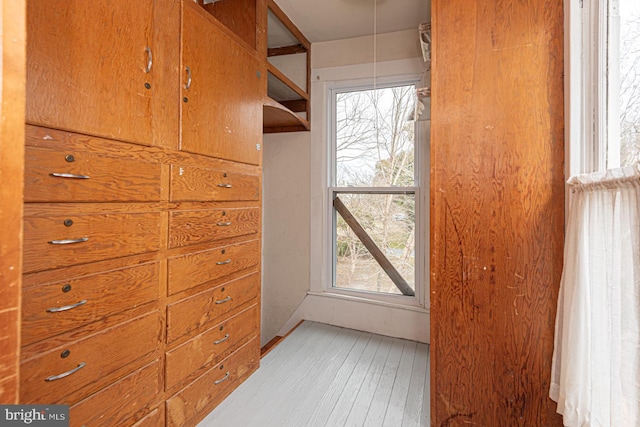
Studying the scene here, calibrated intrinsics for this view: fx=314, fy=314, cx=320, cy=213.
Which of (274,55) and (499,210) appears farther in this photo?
(274,55)

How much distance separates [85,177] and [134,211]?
0.22 m

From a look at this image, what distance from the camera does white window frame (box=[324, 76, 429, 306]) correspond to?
8.46 feet

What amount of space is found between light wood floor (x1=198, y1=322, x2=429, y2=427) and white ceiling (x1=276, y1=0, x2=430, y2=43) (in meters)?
2.56

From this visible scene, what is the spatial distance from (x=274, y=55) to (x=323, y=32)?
0.53 meters

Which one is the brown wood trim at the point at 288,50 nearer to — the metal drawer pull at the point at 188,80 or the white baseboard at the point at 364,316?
the metal drawer pull at the point at 188,80

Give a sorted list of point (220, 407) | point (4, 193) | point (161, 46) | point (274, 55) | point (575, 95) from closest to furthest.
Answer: point (4, 193) < point (575, 95) < point (161, 46) < point (220, 407) < point (274, 55)

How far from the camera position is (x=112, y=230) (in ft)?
3.82

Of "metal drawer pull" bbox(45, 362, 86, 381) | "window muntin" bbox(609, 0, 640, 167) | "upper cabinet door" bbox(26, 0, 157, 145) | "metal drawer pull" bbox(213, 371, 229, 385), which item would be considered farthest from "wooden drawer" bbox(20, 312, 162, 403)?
"window muntin" bbox(609, 0, 640, 167)

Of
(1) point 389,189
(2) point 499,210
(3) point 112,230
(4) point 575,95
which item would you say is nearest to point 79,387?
(3) point 112,230

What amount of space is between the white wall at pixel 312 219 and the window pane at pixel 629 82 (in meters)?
1.68

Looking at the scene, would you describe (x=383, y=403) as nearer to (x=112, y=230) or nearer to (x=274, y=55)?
(x=112, y=230)

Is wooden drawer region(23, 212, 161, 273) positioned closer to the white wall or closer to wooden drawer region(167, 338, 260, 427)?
wooden drawer region(167, 338, 260, 427)

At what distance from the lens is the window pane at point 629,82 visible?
929 millimetres

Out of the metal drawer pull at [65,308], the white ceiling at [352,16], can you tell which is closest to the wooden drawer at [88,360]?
the metal drawer pull at [65,308]
